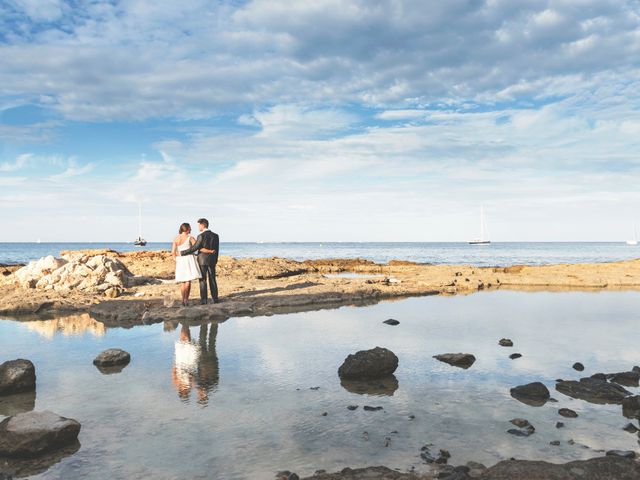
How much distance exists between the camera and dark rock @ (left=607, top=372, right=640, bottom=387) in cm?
807

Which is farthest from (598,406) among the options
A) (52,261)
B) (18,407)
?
(52,261)

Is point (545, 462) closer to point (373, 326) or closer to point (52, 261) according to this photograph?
point (373, 326)

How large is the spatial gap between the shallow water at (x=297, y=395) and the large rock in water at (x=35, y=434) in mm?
246

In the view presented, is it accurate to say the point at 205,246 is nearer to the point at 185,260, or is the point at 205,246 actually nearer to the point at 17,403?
the point at 185,260

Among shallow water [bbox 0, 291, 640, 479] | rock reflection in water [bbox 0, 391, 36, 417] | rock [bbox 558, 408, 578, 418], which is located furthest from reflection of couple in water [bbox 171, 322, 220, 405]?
rock [bbox 558, 408, 578, 418]

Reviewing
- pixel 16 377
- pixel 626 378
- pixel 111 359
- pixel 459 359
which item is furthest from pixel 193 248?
pixel 626 378

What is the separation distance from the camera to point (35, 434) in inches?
216

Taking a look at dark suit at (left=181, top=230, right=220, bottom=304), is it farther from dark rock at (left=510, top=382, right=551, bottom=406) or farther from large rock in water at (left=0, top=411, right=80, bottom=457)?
dark rock at (left=510, top=382, right=551, bottom=406)

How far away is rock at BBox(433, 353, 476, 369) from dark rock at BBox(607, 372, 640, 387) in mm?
2235

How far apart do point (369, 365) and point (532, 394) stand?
249cm

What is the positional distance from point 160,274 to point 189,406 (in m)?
22.4

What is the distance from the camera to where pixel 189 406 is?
6.92m

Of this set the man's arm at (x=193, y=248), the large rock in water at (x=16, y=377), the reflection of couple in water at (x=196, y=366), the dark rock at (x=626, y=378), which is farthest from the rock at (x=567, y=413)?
the man's arm at (x=193, y=248)

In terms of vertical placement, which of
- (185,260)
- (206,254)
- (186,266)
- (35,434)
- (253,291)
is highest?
(206,254)
